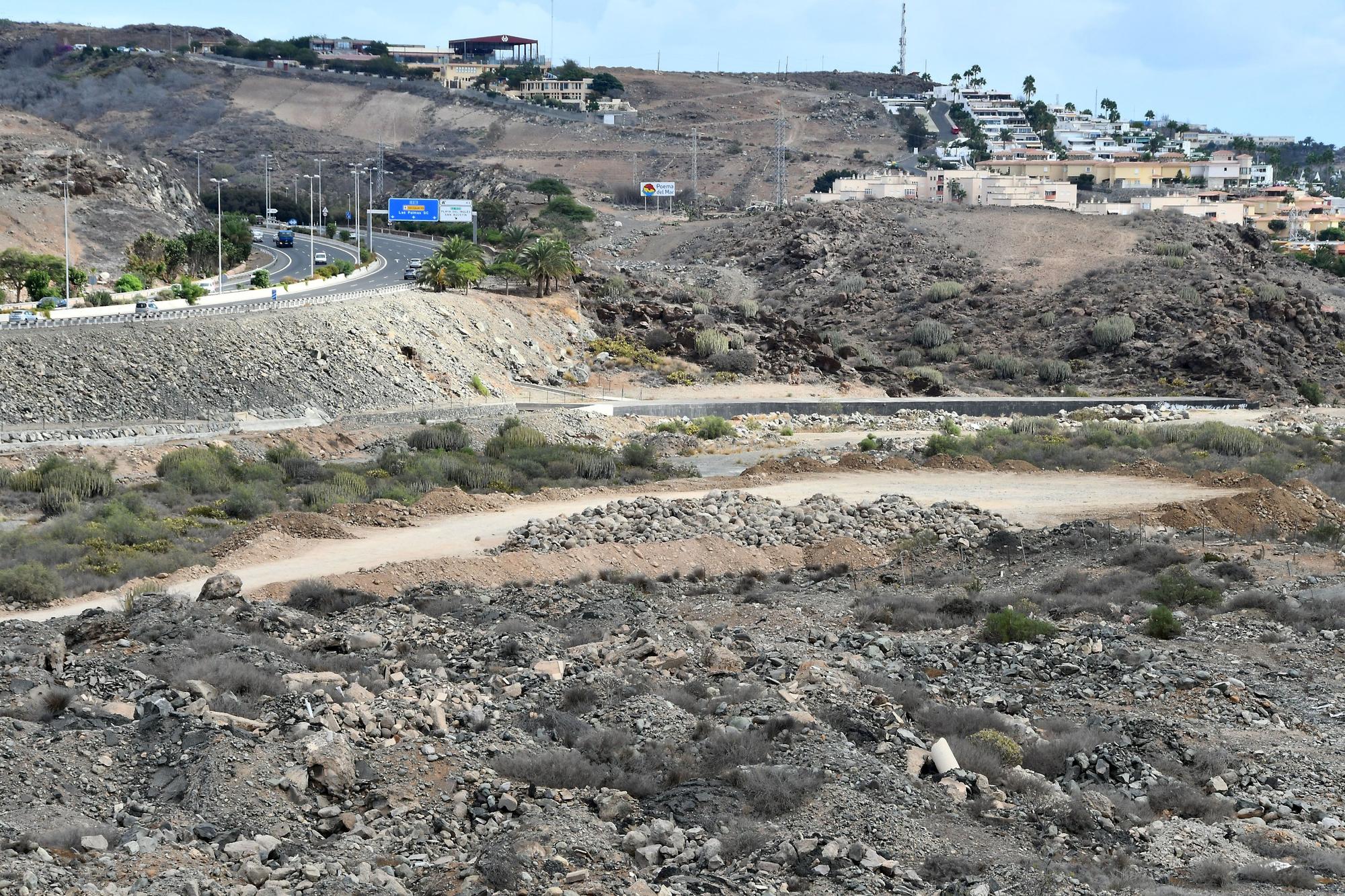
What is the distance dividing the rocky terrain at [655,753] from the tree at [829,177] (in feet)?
366

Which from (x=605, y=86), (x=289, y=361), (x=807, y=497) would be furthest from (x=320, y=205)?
(x=605, y=86)

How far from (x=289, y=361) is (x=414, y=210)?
45.2 metres

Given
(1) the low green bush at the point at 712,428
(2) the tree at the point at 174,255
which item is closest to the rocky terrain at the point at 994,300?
(1) the low green bush at the point at 712,428

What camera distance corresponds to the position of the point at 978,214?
98188 millimetres

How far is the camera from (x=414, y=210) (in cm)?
9519

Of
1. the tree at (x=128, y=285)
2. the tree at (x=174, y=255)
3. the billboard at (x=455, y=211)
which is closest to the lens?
the tree at (x=128, y=285)

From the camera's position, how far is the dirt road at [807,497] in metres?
28.9

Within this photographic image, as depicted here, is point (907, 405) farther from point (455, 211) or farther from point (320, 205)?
point (320, 205)

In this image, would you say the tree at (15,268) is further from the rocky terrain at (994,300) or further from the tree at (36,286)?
the rocky terrain at (994,300)

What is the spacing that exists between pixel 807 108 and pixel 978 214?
3430 inches

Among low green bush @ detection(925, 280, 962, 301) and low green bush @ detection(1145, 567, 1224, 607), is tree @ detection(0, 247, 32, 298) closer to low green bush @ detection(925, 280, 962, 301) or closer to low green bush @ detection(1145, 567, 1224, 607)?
low green bush @ detection(925, 280, 962, 301)

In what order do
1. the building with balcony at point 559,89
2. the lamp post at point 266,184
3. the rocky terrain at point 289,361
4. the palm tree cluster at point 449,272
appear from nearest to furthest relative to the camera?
1. the rocky terrain at point 289,361
2. the palm tree cluster at point 449,272
3. the lamp post at point 266,184
4. the building with balcony at point 559,89

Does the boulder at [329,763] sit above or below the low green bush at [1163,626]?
above

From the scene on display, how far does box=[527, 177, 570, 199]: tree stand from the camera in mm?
117662
